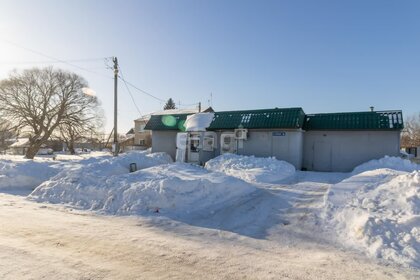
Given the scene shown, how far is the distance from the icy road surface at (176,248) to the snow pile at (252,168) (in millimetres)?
5125

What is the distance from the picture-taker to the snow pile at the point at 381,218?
16.8 ft

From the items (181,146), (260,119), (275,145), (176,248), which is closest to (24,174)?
(181,146)

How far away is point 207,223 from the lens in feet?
23.6

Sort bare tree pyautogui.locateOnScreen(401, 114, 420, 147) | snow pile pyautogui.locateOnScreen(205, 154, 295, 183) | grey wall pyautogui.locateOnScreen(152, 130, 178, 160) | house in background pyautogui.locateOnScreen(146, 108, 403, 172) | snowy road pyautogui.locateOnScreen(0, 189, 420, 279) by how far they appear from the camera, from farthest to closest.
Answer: bare tree pyautogui.locateOnScreen(401, 114, 420, 147), grey wall pyautogui.locateOnScreen(152, 130, 178, 160), house in background pyautogui.locateOnScreen(146, 108, 403, 172), snow pile pyautogui.locateOnScreen(205, 154, 295, 183), snowy road pyautogui.locateOnScreen(0, 189, 420, 279)

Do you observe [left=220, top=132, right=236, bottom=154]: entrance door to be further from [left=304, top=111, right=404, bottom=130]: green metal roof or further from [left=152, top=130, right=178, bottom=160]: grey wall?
[left=152, top=130, right=178, bottom=160]: grey wall

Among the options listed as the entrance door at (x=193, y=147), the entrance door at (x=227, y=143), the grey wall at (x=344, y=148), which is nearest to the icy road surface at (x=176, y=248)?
the grey wall at (x=344, y=148)

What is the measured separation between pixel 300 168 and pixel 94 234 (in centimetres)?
Result: 1445

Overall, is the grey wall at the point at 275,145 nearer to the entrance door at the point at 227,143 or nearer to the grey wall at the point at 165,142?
the entrance door at the point at 227,143

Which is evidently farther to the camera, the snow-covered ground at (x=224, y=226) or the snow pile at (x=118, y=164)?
the snow pile at (x=118, y=164)

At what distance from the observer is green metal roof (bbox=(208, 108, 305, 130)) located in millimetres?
17734

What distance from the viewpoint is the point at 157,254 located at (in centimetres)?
506

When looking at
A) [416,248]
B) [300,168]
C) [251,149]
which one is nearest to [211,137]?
[251,149]

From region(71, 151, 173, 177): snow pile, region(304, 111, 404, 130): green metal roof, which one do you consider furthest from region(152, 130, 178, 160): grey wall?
region(304, 111, 404, 130): green metal roof

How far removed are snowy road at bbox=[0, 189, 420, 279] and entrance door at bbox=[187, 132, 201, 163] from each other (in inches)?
509
